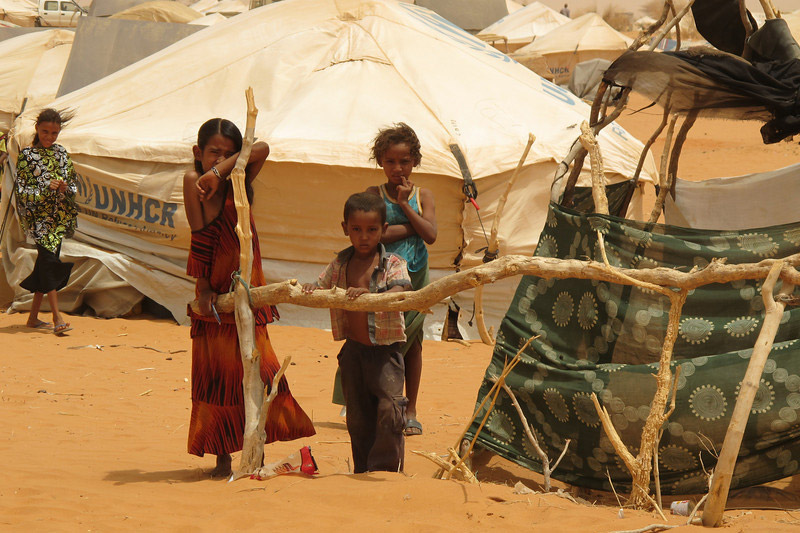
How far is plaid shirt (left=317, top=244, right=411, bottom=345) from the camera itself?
3.29 metres

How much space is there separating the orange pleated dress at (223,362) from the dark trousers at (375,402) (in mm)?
252

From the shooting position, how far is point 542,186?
24.5 feet

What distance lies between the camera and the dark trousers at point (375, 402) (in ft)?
10.9

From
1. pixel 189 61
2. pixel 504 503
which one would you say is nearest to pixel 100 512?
pixel 504 503

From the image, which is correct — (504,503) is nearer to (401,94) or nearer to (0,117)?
(401,94)

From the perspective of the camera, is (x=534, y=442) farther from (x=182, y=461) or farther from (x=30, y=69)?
(x=30, y=69)

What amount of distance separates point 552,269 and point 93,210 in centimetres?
570

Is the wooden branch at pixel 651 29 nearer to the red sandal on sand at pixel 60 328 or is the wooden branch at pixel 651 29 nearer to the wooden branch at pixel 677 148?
the wooden branch at pixel 677 148

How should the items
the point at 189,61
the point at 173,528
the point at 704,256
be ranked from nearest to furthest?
the point at 173,528 < the point at 704,256 < the point at 189,61

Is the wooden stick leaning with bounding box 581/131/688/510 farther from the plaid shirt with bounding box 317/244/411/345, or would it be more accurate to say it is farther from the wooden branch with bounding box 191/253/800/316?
the plaid shirt with bounding box 317/244/411/345

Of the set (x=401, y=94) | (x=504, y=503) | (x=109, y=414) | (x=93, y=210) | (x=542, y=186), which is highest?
(x=401, y=94)

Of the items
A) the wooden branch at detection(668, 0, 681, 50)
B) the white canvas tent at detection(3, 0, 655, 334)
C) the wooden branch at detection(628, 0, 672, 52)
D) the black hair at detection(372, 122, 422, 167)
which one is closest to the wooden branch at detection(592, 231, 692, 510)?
the black hair at detection(372, 122, 422, 167)

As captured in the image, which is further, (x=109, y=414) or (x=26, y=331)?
(x=26, y=331)

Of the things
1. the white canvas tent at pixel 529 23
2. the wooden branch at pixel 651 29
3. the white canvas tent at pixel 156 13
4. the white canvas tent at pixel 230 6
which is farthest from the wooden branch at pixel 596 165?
the white canvas tent at pixel 230 6
